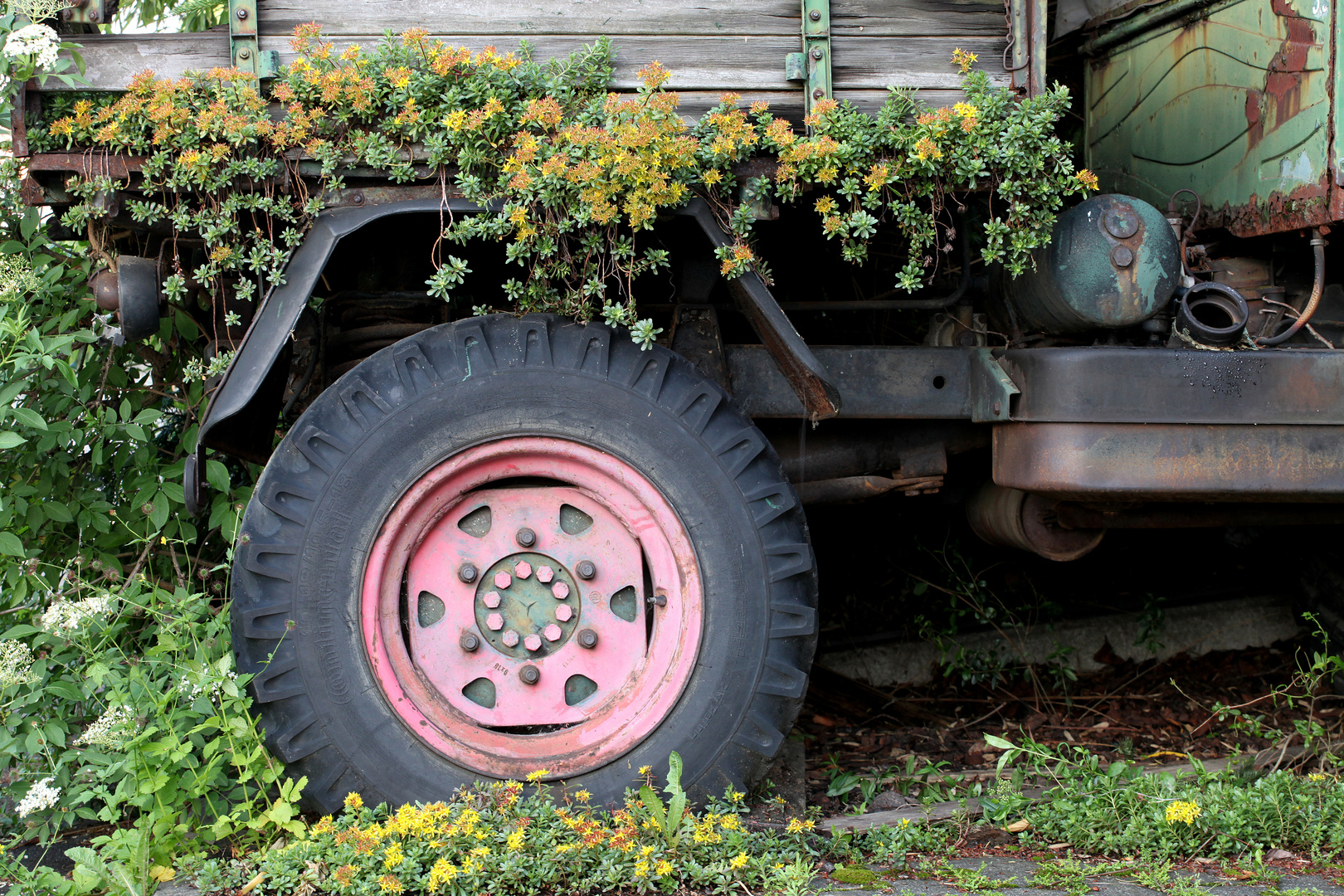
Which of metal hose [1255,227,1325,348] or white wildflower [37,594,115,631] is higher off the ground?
metal hose [1255,227,1325,348]

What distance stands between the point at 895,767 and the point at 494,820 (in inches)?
62.7

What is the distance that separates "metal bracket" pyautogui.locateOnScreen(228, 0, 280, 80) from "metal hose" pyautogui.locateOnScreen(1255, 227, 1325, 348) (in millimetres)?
2523

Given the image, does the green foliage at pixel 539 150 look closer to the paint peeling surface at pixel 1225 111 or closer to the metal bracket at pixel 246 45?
the metal bracket at pixel 246 45

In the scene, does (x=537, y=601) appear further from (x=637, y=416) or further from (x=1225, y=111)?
(x=1225, y=111)

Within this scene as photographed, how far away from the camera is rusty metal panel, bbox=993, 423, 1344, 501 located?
8.46 feet

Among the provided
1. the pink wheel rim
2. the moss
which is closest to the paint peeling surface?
the pink wheel rim

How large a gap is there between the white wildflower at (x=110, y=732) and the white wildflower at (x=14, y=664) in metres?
0.23

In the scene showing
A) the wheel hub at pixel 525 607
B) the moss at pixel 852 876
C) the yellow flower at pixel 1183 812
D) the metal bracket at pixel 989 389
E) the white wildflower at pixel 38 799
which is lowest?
the moss at pixel 852 876

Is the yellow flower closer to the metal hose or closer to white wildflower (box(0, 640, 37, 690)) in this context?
the metal hose

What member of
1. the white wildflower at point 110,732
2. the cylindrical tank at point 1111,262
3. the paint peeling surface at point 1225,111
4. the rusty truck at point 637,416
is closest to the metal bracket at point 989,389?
the rusty truck at point 637,416

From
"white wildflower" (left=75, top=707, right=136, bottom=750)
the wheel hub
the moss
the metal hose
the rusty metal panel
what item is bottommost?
the moss

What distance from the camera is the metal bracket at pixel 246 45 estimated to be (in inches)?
92.7

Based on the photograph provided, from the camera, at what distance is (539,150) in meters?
2.31

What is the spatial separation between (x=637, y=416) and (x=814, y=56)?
0.95 meters
